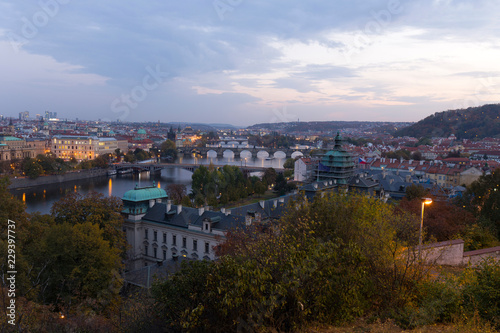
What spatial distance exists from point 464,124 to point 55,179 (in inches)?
3535

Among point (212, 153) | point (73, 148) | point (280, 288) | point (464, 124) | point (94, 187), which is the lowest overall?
point (94, 187)

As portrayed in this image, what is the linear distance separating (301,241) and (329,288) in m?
1.00

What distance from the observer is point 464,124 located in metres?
93.6

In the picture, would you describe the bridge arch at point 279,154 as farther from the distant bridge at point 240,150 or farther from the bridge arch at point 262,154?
the bridge arch at point 262,154

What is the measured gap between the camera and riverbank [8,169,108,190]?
4040 cm

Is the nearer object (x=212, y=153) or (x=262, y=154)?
(x=262, y=154)

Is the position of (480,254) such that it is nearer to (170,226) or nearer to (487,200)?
(487,200)

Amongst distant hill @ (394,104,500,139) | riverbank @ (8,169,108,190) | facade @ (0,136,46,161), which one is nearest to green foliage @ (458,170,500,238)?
riverbank @ (8,169,108,190)

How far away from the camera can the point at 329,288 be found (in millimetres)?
5250

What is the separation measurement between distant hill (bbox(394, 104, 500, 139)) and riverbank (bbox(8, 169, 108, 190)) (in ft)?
259

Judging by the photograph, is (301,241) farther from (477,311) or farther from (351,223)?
(477,311)

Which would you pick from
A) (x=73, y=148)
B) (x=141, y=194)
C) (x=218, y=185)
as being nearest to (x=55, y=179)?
(x=218, y=185)

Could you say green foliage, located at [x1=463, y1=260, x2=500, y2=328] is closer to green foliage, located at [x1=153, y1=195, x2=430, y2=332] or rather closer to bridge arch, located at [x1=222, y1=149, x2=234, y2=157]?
green foliage, located at [x1=153, y1=195, x2=430, y2=332]

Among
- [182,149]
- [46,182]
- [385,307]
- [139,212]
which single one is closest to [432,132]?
[182,149]
